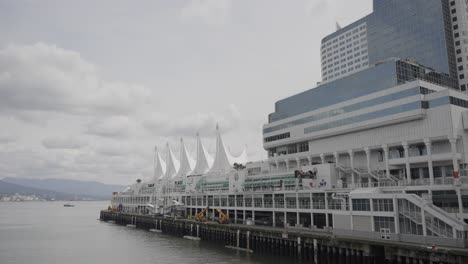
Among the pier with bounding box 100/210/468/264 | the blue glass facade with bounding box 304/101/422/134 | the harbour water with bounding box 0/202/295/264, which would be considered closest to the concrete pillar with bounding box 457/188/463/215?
the pier with bounding box 100/210/468/264

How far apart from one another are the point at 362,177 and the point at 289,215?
44.6 ft

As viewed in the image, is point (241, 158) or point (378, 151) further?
point (241, 158)

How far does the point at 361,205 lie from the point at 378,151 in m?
18.8

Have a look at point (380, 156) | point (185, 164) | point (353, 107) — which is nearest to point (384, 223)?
point (380, 156)

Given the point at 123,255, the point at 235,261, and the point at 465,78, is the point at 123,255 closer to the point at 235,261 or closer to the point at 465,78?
the point at 235,261

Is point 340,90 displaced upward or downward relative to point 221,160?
upward

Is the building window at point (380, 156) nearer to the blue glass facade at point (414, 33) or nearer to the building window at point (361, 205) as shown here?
the building window at point (361, 205)

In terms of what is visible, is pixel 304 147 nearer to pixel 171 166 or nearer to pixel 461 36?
pixel 461 36

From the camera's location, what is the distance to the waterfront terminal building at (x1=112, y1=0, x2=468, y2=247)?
44344mm

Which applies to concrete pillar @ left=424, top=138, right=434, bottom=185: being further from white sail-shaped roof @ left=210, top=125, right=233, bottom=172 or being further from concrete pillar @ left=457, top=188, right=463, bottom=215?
white sail-shaped roof @ left=210, top=125, right=233, bottom=172

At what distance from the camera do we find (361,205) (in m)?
46.0

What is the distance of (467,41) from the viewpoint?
88.9m

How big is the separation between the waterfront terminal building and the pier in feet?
9.46

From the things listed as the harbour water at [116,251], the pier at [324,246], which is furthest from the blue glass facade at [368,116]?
the harbour water at [116,251]
